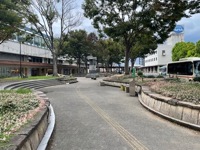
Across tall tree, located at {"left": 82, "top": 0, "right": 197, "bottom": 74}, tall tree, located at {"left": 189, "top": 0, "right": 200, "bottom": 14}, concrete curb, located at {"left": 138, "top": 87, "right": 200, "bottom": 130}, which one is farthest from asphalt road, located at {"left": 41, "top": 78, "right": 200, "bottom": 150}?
tall tree, located at {"left": 82, "top": 0, "right": 197, "bottom": 74}

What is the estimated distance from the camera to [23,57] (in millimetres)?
57875

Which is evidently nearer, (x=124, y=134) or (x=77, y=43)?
(x=124, y=134)

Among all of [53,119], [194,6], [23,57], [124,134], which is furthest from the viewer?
[23,57]

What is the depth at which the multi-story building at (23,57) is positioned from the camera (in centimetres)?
4744

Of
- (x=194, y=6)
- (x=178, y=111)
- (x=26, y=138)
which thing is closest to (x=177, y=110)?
(x=178, y=111)

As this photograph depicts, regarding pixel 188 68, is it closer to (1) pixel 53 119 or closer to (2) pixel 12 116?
(1) pixel 53 119

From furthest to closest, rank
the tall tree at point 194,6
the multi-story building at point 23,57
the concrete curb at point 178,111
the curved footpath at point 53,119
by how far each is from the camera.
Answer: the multi-story building at point 23,57 → the tall tree at point 194,6 → the concrete curb at point 178,111 → the curved footpath at point 53,119

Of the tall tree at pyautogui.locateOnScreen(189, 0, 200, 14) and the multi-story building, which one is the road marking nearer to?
the tall tree at pyautogui.locateOnScreen(189, 0, 200, 14)

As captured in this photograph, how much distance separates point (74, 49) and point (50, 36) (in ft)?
90.0

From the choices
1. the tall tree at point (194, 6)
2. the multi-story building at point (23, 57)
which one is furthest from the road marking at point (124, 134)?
the multi-story building at point (23, 57)

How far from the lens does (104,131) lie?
7.00 meters

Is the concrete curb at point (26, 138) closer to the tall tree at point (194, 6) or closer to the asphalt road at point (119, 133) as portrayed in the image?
the asphalt road at point (119, 133)

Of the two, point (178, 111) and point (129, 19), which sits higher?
point (129, 19)

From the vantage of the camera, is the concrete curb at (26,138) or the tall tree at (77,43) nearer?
the concrete curb at (26,138)
